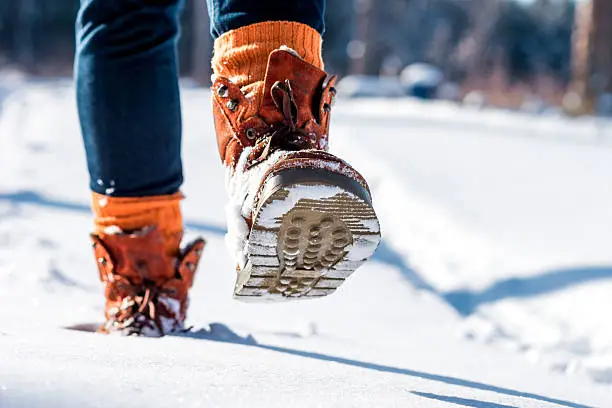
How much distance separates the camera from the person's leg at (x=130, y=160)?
122 cm

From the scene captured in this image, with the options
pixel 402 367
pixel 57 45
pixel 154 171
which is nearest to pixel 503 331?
pixel 402 367

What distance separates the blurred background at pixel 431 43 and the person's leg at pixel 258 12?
15.2m

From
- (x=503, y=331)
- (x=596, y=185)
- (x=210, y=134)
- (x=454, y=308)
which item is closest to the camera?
(x=503, y=331)

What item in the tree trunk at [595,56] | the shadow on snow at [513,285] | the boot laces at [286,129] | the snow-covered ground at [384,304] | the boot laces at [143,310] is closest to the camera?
the snow-covered ground at [384,304]

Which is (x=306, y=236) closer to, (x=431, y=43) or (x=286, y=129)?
(x=286, y=129)

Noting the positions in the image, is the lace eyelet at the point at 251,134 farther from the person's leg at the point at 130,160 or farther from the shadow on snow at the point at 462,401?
the shadow on snow at the point at 462,401

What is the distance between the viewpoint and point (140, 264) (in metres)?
1.22

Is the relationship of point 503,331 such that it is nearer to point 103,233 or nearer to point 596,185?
point 103,233

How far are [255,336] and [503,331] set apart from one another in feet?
2.64

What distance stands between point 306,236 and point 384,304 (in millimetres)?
1002

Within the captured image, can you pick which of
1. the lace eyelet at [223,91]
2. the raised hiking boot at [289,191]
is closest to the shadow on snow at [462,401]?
the raised hiking boot at [289,191]

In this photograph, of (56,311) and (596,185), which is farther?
(596,185)

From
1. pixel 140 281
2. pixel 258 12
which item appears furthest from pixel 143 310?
pixel 258 12

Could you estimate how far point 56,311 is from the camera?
1340 mm
